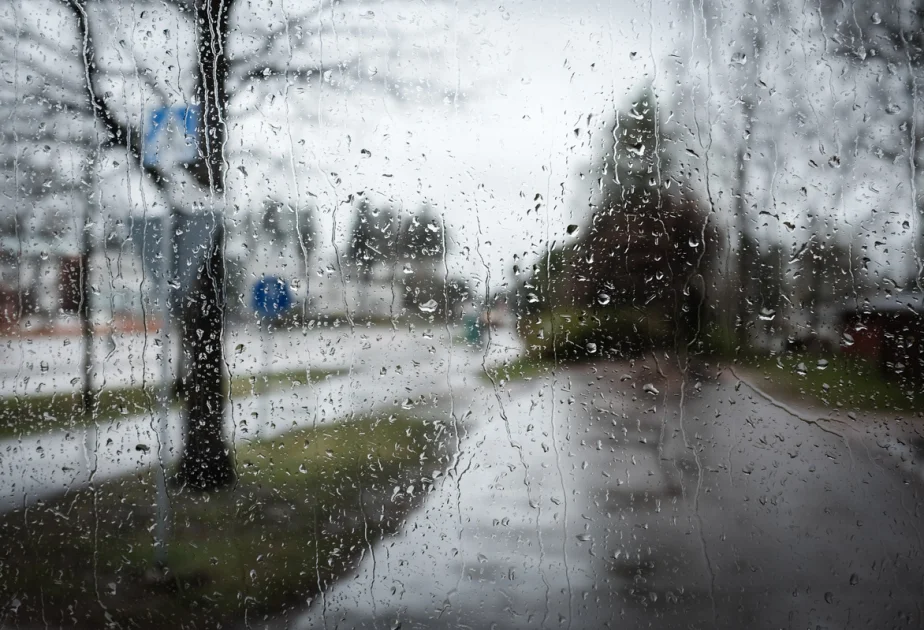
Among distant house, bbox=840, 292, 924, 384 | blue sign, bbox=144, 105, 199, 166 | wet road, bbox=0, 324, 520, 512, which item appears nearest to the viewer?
distant house, bbox=840, 292, 924, 384

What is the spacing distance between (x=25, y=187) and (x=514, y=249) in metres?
1.36

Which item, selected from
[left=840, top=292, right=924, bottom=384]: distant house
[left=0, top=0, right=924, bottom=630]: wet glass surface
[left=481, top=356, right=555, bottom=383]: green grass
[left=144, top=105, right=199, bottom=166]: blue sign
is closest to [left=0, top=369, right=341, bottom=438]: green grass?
[left=0, top=0, right=924, bottom=630]: wet glass surface

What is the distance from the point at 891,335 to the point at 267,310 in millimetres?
1442

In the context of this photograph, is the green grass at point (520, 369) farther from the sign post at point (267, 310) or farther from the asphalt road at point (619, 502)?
the sign post at point (267, 310)

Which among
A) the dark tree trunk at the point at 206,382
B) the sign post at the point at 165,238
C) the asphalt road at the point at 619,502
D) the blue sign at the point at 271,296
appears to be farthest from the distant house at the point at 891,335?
the sign post at the point at 165,238

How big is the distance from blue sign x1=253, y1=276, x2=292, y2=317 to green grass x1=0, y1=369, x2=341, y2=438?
0.16 metres

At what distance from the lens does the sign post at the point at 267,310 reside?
4.50 feet

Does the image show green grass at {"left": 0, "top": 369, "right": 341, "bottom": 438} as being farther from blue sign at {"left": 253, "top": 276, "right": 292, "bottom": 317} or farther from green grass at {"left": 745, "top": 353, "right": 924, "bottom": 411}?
green grass at {"left": 745, "top": 353, "right": 924, "bottom": 411}

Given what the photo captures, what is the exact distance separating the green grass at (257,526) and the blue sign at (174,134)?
2.53ft

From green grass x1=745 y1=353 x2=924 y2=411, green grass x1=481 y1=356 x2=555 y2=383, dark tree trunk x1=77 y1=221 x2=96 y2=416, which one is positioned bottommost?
green grass x1=745 y1=353 x2=924 y2=411

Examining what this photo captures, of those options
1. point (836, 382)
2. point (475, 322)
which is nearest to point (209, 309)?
point (475, 322)

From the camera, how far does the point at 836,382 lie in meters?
1.22

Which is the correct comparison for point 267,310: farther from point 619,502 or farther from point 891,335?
point 891,335

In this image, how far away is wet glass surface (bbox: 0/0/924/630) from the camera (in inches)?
48.7
